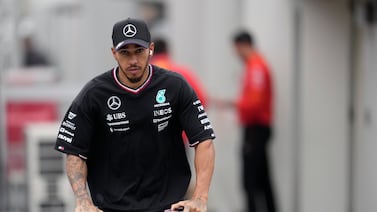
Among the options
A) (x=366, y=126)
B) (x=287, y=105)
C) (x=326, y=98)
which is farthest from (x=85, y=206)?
(x=287, y=105)

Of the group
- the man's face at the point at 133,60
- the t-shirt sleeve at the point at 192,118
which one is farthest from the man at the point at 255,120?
the man's face at the point at 133,60

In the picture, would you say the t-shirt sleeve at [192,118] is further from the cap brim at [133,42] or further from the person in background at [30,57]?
the person in background at [30,57]

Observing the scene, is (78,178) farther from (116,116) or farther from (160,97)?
(160,97)

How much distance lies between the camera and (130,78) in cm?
588

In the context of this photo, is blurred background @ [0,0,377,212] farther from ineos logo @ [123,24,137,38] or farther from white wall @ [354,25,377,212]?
ineos logo @ [123,24,137,38]

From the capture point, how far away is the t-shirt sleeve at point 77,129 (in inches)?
236

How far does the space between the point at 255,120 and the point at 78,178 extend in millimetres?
5384

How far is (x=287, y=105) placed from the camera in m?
11.1

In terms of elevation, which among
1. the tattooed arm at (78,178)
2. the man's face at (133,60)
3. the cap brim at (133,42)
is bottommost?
the tattooed arm at (78,178)

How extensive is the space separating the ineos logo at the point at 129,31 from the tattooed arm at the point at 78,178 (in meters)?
0.72

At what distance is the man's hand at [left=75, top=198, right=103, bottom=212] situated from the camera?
578cm

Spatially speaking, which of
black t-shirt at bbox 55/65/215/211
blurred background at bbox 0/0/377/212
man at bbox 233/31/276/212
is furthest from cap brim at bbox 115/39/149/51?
man at bbox 233/31/276/212

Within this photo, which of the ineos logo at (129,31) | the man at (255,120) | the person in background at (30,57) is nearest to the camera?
the ineos logo at (129,31)

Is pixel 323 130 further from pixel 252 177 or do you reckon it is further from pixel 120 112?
pixel 120 112
